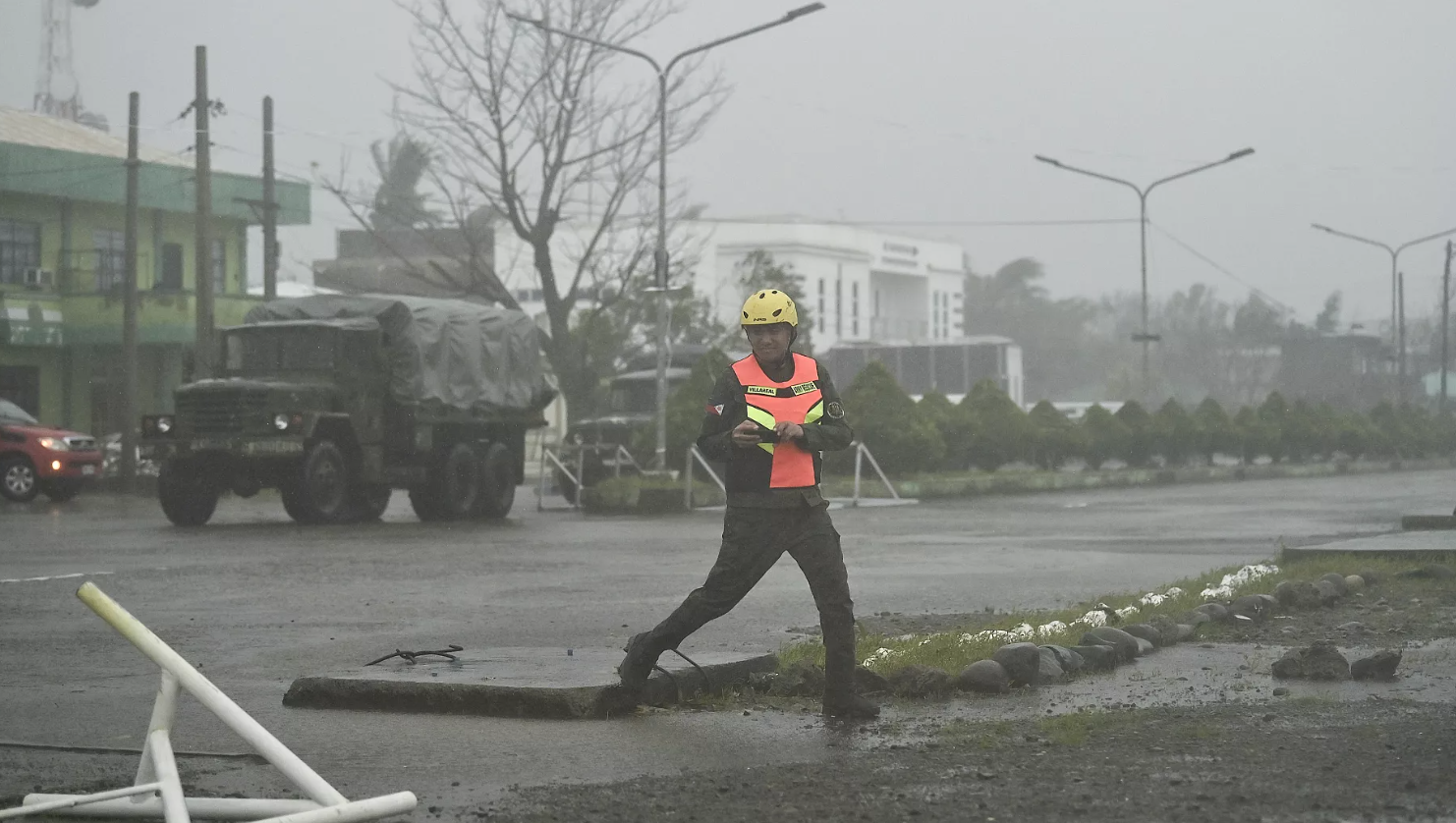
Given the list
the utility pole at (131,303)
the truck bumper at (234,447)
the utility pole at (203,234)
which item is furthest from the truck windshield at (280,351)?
the utility pole at (131,303)

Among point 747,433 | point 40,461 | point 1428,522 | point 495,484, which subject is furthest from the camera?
point 40,461

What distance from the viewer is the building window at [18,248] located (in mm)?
42719

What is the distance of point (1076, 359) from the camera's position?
414ft

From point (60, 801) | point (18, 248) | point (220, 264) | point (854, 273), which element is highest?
point (854, 273)

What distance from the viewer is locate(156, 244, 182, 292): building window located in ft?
158

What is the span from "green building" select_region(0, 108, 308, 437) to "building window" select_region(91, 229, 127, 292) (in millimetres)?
34

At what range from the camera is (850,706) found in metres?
7.17

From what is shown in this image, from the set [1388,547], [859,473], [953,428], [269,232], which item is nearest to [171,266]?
[269,232]

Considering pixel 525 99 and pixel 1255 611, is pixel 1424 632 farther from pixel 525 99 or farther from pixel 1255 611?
pixel 525 99

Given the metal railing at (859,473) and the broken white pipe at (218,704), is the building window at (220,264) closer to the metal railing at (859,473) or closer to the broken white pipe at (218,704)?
the metal railing at (859,473)

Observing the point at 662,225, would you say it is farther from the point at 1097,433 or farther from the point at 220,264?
the point at 220,264

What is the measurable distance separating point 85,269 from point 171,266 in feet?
12.2

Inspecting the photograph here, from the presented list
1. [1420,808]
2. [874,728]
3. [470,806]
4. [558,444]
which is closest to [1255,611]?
[874,728]

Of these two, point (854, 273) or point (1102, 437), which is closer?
point (1102, 437)
